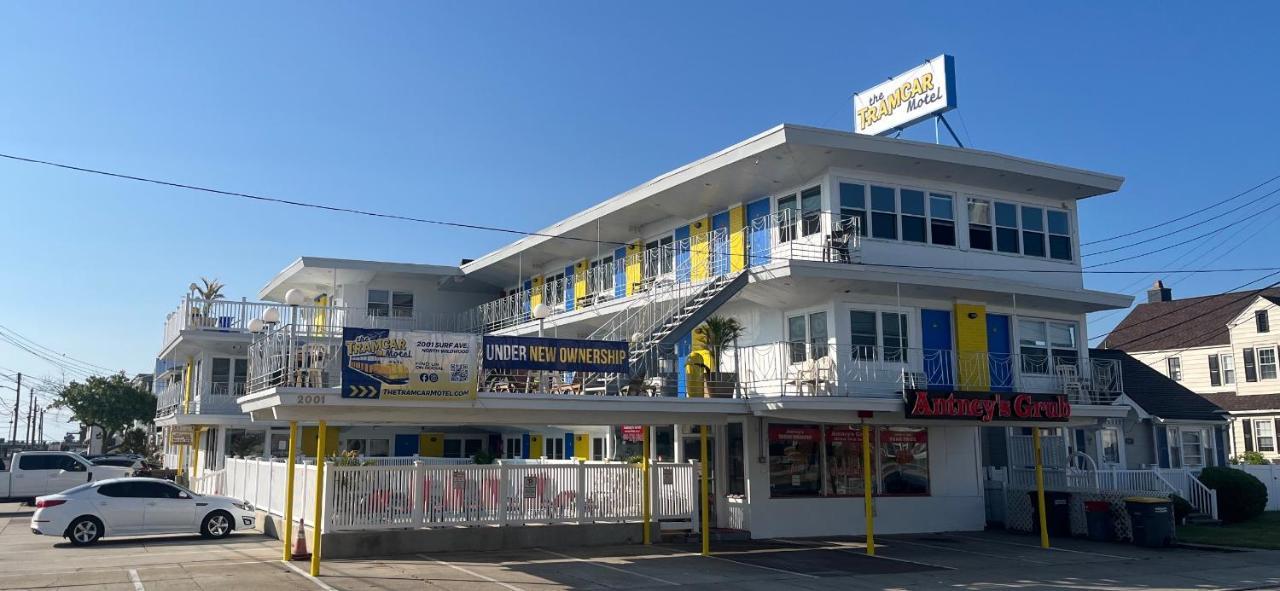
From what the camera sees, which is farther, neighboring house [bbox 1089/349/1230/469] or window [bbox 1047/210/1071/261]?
neighboring house [bbox 1089/349/1230/469]

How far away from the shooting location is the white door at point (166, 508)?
2117 cm

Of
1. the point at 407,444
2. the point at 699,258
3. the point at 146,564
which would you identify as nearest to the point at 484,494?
the point at 146,564

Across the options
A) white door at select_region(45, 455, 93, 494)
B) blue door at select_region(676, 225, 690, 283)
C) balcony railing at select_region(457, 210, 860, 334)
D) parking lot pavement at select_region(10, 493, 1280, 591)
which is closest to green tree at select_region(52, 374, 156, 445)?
white door at select_region(45, 455, 93, 494)

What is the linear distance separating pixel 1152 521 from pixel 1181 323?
29.1 meters

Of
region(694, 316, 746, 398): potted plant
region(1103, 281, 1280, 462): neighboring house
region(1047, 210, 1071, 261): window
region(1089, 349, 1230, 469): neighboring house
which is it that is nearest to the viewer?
region(694, 316, 746, 398): potted plant

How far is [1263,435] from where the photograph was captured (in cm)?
4078

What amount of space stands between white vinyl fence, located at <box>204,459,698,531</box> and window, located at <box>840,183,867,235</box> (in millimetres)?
6651

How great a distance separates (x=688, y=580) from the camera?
16000 millimetres

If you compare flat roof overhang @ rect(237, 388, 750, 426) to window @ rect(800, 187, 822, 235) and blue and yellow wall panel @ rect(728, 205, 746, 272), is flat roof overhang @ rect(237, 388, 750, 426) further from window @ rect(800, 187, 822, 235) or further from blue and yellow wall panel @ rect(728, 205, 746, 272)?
blue and yellow wall panel @ rect(728, 205, 746, 272)

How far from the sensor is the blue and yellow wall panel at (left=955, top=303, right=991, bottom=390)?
2378 cm

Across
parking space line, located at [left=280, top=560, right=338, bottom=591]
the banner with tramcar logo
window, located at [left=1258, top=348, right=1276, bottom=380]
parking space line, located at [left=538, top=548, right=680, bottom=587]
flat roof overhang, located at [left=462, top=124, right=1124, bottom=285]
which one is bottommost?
parking space line, located at [left=538, top=548, right=680, bottom=587]

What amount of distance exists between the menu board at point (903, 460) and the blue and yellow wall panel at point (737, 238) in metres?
5.33

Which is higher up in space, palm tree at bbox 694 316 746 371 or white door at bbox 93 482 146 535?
palm tree at bbox 694 316 746 371

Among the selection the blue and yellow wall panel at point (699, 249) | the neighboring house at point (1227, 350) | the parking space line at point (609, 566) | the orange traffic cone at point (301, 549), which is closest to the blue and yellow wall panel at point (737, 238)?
the blue and yellow wall panel at point (699, 249)
